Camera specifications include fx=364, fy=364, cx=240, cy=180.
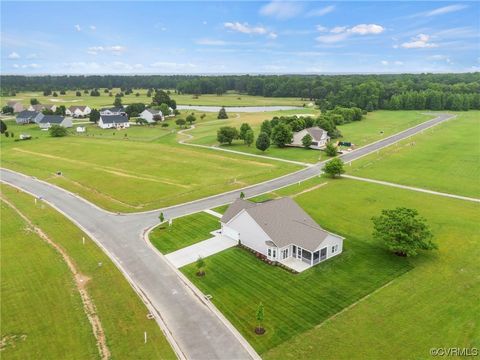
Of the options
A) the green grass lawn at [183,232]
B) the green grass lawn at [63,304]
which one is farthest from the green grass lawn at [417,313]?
the green grass lawn at [183,232]

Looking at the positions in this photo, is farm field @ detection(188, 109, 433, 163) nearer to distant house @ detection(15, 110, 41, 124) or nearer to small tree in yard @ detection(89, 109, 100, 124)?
small tree in yard @ detection(89, 109, 100, 124)

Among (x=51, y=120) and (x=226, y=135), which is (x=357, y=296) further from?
(x=51, y=120)

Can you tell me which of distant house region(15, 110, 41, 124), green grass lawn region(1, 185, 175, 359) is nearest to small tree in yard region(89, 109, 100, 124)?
distant house region(15, 110, 41, 124)

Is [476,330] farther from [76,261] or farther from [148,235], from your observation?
[76,261]

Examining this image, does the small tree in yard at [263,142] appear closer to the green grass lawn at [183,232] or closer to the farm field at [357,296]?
the green grass lawn at [183,232]

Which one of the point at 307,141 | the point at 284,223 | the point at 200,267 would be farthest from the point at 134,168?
the point at 200,267
